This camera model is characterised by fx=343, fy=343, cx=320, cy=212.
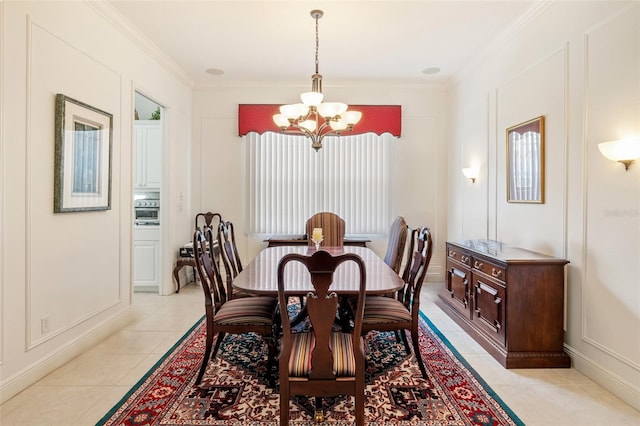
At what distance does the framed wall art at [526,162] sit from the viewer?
2875 mm

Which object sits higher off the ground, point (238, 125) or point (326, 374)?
point (238, 125)

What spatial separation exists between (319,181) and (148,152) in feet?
7.70

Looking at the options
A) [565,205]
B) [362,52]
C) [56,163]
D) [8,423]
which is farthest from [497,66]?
[8,423]

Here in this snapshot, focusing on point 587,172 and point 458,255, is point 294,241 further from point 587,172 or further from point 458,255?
point 587,172

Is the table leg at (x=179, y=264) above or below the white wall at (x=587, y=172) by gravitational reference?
below

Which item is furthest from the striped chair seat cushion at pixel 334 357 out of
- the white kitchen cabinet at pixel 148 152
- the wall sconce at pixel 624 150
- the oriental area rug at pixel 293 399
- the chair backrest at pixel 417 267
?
the white kitchen cabinet at pixel 148 152

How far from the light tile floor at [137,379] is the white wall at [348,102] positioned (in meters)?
2.18

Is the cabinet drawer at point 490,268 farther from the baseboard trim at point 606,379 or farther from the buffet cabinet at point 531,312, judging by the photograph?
the baseboard trim at point 606,379

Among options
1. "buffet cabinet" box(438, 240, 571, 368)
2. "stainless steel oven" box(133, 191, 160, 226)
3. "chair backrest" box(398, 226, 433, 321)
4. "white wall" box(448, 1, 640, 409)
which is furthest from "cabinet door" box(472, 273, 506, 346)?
"stainless steel oven" box(133, 191, 160, 226)

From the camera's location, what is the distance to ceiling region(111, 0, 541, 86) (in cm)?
297

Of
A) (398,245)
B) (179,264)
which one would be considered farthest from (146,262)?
(398,245)

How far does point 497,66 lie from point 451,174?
1629mm

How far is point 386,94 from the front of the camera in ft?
16.5

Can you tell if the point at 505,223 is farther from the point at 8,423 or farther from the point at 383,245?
the point at 8,423
